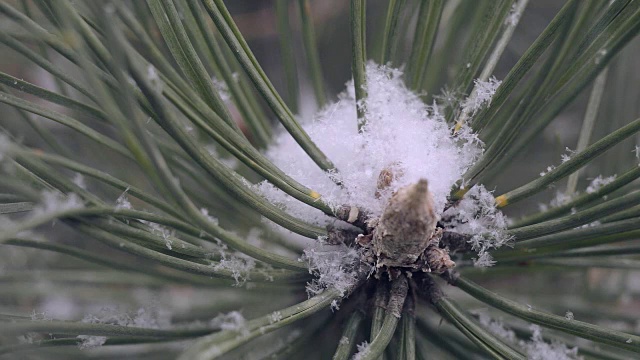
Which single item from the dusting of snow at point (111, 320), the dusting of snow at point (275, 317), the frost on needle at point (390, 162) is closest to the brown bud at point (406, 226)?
the frost on needle at point (390, 162)

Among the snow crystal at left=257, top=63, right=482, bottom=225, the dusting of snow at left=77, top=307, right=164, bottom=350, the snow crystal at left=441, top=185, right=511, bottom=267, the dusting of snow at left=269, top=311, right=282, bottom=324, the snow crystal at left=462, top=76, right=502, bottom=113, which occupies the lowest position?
the dusting of snow at left=77, top=307, right=164, bottom=350

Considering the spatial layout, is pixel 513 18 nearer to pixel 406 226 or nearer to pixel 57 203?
pixel 406 226

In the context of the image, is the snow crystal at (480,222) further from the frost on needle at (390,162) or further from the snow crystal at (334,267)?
the snow crystal at (334,267)

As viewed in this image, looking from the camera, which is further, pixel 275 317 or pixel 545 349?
pixel 545 349

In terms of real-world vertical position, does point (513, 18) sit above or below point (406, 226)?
above

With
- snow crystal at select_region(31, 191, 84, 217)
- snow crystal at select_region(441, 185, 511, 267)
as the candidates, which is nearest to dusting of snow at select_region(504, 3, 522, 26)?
snow crystal at select_region(441, 185, 511, 267)

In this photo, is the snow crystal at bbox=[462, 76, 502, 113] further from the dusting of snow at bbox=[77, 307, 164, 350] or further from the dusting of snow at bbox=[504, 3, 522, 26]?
the dusting of snow at bbox=[77, 307, 164, 350]

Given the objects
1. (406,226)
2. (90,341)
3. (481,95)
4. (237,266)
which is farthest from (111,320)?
(481,95)

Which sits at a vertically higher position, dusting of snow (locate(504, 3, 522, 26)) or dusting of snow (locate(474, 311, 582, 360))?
dusting of snow (locate(504, 3, 522, 26))
